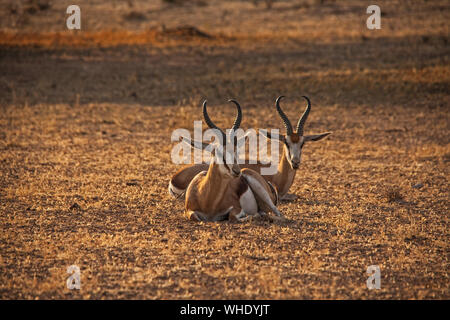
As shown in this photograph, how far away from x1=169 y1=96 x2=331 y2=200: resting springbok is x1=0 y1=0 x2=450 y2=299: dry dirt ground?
30cm

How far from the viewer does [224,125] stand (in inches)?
597

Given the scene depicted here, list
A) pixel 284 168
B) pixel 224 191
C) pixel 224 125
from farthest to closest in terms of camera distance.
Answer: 1. pixel 224 125
2. pixel 284 168
3. pixel 224 191

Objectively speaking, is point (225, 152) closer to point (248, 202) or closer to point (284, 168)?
point (248, 202)

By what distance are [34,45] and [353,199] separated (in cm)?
1733

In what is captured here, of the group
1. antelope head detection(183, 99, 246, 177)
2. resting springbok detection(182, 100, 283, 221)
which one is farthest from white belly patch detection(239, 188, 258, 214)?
antelope head detection(183, 99, 246, 177)

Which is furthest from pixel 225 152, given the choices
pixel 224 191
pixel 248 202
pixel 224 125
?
pixel 224 125

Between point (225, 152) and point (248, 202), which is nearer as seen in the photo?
point (225, 152)

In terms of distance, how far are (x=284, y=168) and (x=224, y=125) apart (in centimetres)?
541

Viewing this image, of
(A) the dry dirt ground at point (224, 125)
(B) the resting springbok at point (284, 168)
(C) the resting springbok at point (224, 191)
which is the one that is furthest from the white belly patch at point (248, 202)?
(B) the resting springbok at point (284, 168)

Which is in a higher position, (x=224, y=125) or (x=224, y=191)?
(x=224, y=125)

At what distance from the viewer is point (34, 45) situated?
2366 cm

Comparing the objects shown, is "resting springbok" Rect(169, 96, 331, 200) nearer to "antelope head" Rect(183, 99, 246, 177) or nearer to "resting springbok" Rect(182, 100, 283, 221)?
"resting springbok" Rect(182, 100, 283, 221)

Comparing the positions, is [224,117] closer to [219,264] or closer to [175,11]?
[219,264]

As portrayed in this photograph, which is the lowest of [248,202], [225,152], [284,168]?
[248,202]
